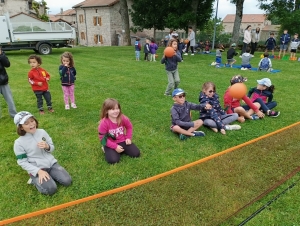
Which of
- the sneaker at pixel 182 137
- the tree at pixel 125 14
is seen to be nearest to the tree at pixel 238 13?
the tree at pixel 125 14

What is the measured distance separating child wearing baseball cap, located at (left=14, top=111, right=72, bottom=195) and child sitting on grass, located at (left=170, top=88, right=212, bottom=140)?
6.32 ft

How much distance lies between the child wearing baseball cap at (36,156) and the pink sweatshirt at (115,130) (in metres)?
0.71

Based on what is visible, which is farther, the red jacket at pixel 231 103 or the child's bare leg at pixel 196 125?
the red jacket at pixel 231 103

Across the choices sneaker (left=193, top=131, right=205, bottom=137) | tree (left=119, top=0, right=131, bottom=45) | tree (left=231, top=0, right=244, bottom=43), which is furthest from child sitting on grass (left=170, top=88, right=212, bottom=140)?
tree (left=119, top=0, right=131, bottom=45)

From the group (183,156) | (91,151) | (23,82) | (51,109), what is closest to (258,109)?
(183,156)

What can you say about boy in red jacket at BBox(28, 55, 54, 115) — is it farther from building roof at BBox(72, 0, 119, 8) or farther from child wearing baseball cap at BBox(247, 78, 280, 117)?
building roof at BBox(72, 0, 119, 8)

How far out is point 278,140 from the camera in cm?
405

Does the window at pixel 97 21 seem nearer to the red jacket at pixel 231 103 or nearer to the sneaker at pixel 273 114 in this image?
the red jacket at pixel 231 103

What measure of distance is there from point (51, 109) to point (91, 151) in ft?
7.33

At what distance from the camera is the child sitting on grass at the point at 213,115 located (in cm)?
438

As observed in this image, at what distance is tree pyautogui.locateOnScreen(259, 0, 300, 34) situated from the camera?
17881 mm

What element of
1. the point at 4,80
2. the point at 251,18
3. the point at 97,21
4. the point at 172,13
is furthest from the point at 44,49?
the point at 251,18

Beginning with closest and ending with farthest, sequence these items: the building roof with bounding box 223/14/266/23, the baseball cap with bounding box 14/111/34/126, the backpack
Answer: the baseball cap with bounding box 14/111/34/126, the backpack, the building roof with bounding box 223/14/266/23

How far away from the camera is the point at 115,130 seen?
137 inches
